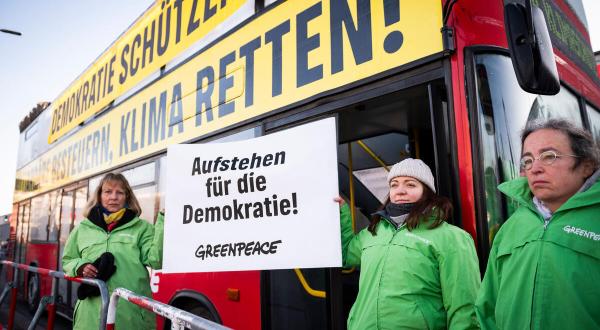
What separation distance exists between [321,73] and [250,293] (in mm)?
1457

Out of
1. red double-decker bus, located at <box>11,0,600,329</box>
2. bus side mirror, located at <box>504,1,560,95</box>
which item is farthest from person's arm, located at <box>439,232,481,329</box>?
bus side mirror, located at <box>504,1,560,95</box>

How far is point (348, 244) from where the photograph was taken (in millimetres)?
2023

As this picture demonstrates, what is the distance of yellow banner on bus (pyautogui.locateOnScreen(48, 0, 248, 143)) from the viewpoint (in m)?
3.25

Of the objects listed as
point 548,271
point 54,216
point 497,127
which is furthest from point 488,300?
point 54,216

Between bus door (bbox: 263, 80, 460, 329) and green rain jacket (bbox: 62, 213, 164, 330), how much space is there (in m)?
0.84

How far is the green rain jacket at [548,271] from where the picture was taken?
1.07 meters

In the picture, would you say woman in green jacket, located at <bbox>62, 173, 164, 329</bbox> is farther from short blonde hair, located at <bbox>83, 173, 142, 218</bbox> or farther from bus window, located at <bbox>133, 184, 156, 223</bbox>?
bus window, located at <bbox>133, 184, 156, 223</bbox>

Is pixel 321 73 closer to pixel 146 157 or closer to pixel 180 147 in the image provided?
pixel 180 147

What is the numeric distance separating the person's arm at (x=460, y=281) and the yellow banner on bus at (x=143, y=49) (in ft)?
7.42

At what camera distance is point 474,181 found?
154 centimetres

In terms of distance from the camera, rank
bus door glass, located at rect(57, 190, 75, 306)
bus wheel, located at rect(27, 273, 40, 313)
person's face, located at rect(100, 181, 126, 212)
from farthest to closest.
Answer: bus wheel, located at rect(27, 273, 40, 313) → bus door glass, located at rect(57, 190, 75, 306) → person's face, located at rect(100, 181, 126, 212)

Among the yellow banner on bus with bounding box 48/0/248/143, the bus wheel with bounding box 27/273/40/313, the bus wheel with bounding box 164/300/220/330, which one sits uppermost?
the yellow banner on bus with bounding box 48/0/248/143

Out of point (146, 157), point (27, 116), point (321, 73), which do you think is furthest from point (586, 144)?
point (27, 116)

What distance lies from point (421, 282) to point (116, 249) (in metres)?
1.99
